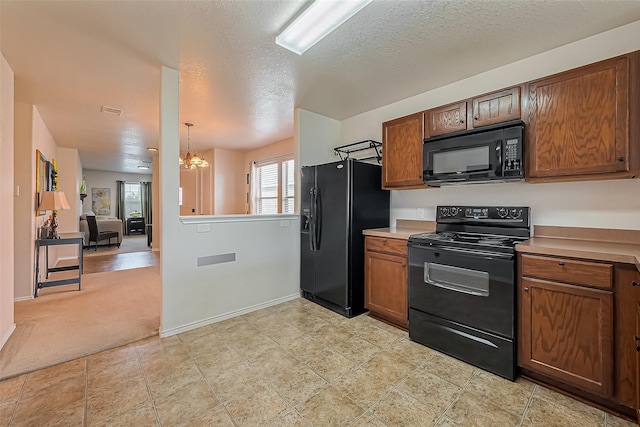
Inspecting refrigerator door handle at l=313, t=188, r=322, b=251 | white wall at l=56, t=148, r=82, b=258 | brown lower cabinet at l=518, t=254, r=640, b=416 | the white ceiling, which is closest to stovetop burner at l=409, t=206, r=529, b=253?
brown lower cabinet at l=518, t=254, r=640, b=416

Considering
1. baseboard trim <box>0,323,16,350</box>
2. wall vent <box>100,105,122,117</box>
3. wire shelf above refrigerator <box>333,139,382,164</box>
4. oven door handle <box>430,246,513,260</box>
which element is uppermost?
wall vent <box>100,105,122,117</box>

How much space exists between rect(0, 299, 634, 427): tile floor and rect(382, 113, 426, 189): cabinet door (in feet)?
5.13

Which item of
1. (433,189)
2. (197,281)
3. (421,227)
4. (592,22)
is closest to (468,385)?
(421,227)

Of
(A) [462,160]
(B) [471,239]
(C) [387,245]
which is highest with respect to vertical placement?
(A) [462,160]

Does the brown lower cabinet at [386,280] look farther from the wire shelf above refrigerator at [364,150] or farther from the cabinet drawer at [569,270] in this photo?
the wire shelf above refrigerator at [364,150]

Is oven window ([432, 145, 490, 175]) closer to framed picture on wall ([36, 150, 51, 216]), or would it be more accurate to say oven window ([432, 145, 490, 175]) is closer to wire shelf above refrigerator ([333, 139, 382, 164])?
wire shelf above refrigerator ([333, 139, 382, 164])

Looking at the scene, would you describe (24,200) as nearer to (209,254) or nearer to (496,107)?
(209,254)

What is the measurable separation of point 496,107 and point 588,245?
1.22m

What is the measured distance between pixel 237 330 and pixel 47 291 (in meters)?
3.17

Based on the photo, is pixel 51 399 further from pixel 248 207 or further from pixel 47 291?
pixel 248 207

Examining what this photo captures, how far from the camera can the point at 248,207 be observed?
22.3 feet

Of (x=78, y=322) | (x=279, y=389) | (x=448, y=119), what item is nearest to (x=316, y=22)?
(x=448, y=119)

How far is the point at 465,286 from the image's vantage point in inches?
85.9

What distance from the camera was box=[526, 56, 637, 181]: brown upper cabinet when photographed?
70.2 inches
